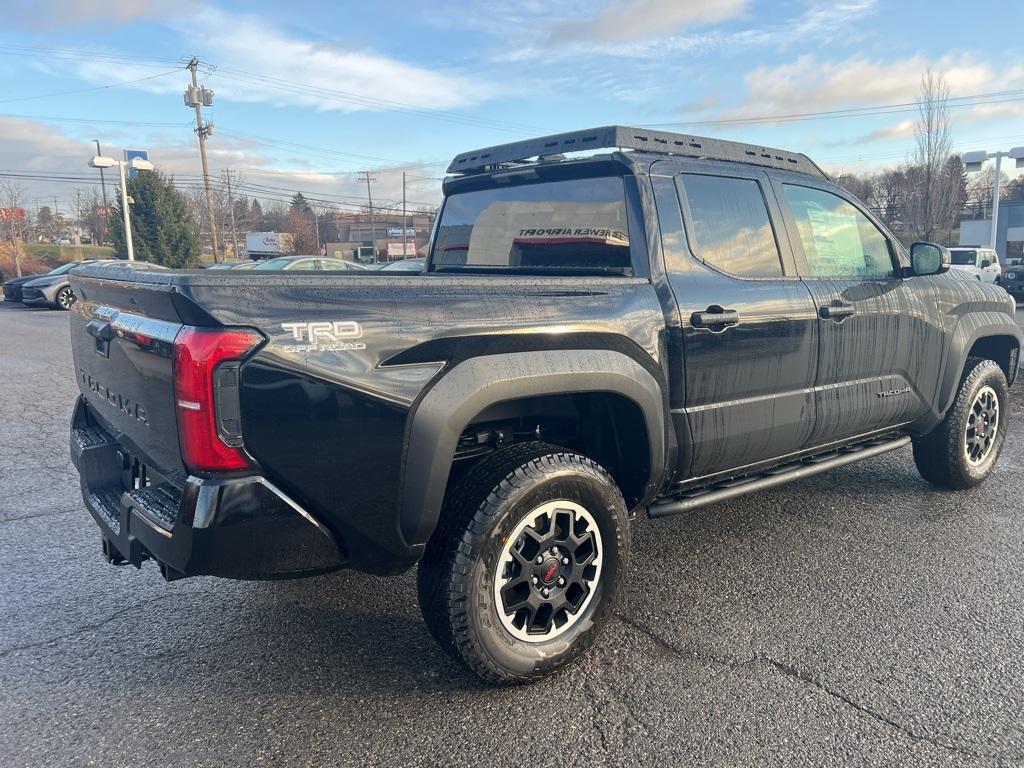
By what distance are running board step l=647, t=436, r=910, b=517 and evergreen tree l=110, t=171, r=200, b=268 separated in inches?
1416

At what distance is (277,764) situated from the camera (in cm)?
230

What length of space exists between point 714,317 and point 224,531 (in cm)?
210

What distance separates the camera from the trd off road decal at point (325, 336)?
2.20m

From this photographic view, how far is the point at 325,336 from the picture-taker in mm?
2244

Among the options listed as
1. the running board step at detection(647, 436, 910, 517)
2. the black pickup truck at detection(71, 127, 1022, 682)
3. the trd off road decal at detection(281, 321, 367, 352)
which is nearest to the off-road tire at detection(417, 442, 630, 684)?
the black pickup truck at detection(71, 127, 1022, 682)

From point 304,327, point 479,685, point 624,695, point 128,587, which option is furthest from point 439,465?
point 128,587

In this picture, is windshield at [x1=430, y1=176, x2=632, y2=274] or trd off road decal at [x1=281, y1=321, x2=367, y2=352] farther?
windshield at [x1=430, y1=176, x2=632, y2=274]

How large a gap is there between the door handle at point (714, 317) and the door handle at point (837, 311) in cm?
66

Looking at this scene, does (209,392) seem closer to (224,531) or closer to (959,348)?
(224,531)

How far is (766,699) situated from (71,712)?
2378 mm

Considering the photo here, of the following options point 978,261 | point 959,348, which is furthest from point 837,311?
point 978,261

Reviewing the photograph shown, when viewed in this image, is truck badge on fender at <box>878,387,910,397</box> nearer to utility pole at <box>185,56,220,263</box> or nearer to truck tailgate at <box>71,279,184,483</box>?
truck tailgate at <box>71,279,184,483</box>

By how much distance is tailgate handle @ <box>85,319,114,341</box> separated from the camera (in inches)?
104

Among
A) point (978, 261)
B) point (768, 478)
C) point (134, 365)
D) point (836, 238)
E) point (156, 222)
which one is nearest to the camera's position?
point (134, 365)
